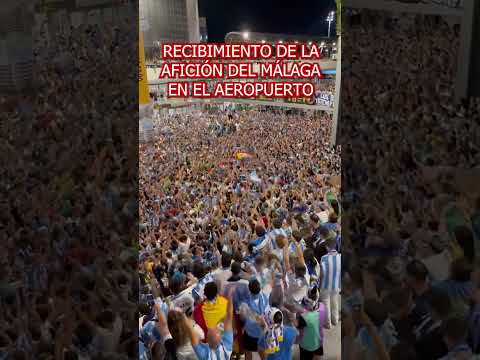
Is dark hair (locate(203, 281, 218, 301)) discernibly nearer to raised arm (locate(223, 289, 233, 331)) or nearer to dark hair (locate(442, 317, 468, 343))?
raised arm (locate(223, 289, 233, 331))

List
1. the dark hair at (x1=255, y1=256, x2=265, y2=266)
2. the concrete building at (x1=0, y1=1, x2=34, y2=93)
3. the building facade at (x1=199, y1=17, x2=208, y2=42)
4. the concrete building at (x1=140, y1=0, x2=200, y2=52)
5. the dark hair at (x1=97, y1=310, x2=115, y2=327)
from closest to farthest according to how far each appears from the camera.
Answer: the dark hair at (x1=97, y1=310, x2=115, y2=327) < the dark hair at (x1=255, y1=256, x2=265, y2=266) < the concrete building at (x1=0, y1=1, x2=34, y2=93) < the concrete building at (x1=140, y1=0, x2=200, y2=52) < the building facade at (x1=199, y1=17, x2=208, y2=42)

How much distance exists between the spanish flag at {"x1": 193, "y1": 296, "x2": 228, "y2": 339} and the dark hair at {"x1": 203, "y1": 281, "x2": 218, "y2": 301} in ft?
0.08

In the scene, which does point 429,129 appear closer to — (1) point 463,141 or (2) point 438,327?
(1) point 463,141

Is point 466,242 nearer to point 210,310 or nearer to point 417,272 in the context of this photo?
point 417,272

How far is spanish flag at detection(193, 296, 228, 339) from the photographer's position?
2715 millimetres

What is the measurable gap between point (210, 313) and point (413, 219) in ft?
6.65

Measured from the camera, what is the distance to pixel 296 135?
39.8 feet

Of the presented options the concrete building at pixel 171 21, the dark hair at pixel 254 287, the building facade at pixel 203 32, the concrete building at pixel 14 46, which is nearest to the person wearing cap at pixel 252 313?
the dark hair at pixel 254 287

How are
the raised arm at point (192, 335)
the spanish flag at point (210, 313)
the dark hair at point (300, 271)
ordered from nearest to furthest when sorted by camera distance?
1. the raised arm at point (192, 335)
2. the spanish flag at point (210, 313)
3. the dark hair at point (300, 271)

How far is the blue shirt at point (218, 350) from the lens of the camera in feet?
8.12

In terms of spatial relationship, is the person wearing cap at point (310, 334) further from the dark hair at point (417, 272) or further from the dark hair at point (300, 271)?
the dark hair at point (417, 272)

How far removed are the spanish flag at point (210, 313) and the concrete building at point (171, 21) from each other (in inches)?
845

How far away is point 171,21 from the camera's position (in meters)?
23.1

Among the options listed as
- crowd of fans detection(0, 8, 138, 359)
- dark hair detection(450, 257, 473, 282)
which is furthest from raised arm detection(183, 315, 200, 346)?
dark hair detection(450, 257, 473, 282)
